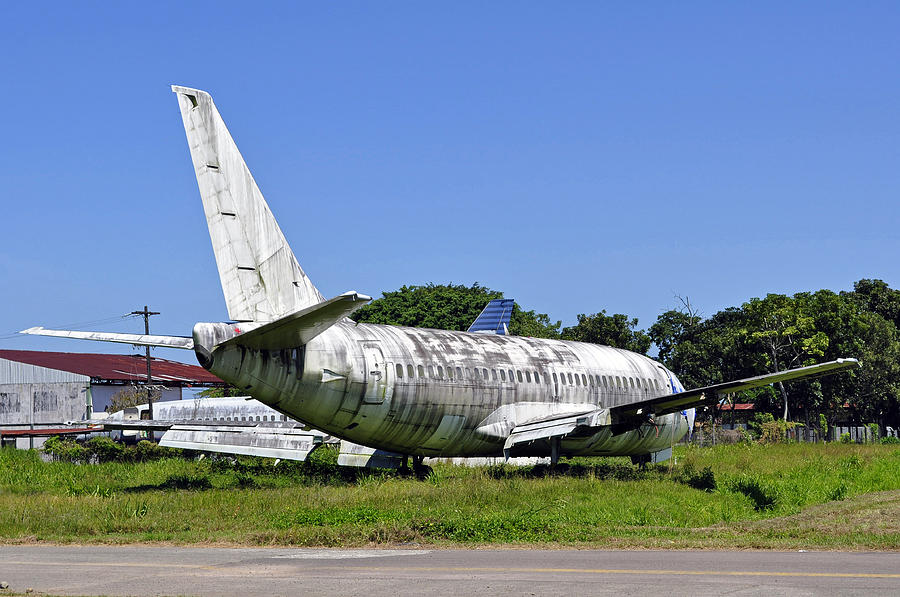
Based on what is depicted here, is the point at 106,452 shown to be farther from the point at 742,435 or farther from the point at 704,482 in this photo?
the point at 742,435

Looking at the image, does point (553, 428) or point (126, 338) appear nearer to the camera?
point (126, 338)

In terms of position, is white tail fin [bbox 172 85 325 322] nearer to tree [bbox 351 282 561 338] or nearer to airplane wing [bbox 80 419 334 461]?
airplane wing [bbox 80 419 334 461]

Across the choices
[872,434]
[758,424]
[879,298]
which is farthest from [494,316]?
[879,298]

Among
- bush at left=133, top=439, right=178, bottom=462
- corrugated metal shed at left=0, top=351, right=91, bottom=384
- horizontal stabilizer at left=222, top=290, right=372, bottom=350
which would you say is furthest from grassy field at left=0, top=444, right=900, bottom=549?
corrugated metal shed at left=0, top=351, right=91, bottom=384

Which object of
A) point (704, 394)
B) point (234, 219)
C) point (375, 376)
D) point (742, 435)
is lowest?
point (742, 435)

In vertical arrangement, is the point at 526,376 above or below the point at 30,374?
below

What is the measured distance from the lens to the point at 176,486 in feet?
85.1

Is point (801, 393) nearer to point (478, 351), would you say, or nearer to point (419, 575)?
point (478, 351)

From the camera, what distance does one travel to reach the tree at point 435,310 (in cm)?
8950

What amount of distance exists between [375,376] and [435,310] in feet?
215

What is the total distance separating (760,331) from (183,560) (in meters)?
68.5

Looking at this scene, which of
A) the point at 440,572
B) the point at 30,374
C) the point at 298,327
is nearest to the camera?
the point at 440,572

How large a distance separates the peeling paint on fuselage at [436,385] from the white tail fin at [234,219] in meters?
1.74

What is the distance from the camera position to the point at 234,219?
23391 millimetres
